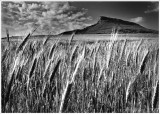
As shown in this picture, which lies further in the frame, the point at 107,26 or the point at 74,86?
the point at 107,26

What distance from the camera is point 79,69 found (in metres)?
2.32

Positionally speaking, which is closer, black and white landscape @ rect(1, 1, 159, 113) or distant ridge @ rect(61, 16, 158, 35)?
black and white landscape @ rect(1, 1, 159, 113)

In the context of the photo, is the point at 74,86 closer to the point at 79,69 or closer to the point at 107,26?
the point at 79,69

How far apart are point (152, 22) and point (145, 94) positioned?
3.01 feet

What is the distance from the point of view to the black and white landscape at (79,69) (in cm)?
183

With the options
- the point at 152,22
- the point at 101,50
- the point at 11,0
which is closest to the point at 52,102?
the point at 101,50

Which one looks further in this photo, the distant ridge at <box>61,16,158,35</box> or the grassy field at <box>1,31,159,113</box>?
the distant ridge at <box>61,16,158,35</box>

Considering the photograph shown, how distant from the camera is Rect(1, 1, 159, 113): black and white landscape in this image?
183cm

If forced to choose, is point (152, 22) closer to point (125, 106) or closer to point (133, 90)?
point (133, 90)

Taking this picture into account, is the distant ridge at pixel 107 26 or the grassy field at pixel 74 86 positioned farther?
the distant ridge at pixel 107 26

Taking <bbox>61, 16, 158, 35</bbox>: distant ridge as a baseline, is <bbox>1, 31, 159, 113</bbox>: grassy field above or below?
below

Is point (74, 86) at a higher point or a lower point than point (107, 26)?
lower

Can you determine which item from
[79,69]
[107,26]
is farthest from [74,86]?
[107,26]

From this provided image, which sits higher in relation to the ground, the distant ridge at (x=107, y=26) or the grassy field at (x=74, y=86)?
the distant ridge at (x=107, y=26)
